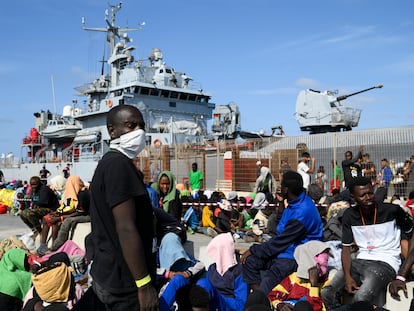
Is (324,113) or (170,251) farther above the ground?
(324,113)

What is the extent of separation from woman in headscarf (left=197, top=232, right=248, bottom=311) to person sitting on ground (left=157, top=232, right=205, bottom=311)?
0.16 meters

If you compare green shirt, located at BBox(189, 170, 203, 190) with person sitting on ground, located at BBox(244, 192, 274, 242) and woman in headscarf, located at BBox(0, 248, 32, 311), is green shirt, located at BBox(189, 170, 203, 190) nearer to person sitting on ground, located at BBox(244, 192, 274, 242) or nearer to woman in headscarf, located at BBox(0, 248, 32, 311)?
person sitting on ground, located at BBox(244, 192, 274, 242)

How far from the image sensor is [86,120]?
32.0 metres

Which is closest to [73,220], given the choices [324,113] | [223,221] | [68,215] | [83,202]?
[83,202]

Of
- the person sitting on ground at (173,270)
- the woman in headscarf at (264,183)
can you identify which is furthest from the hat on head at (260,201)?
the person sitting on ground at (173,270)

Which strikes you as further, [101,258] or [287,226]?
[287,226]

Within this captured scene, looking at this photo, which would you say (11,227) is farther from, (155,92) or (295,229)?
(155,92)

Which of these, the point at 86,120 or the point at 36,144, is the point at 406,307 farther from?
the point at 36,144

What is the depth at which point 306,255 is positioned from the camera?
381 cm

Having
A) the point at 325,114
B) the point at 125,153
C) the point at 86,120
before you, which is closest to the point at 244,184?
the point at 125,153

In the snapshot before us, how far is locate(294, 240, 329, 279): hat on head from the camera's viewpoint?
379cm

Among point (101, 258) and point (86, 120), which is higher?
point (86, 120)

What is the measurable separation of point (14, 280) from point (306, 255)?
280 centimetres

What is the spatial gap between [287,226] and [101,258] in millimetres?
2136
